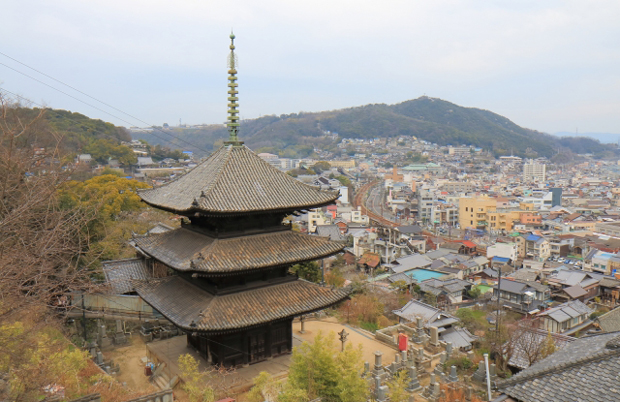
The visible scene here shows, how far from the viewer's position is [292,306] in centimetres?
1812

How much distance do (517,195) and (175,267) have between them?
139001mm

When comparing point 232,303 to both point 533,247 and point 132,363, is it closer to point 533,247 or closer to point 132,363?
point 132,363

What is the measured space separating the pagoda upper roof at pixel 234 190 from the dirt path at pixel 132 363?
7.96 metres

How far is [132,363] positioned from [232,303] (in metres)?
8.17

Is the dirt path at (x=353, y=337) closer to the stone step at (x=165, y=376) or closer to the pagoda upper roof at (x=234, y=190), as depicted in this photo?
the stone step at (x=165, y=376)

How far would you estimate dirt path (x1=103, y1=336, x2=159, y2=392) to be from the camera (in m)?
19.4

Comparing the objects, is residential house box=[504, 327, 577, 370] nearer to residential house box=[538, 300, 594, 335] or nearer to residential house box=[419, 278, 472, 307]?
residential house box=[538, 300, 594, 335]

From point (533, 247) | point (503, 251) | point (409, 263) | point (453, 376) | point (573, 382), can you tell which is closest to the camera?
point (573, 382)

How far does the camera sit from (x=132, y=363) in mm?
21672

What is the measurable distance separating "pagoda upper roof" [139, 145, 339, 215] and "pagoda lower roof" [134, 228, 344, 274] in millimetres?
1632

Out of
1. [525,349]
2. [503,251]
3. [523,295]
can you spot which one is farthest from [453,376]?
[503,251]

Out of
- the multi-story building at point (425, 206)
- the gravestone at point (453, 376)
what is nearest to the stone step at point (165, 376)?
the gravestone at point (453, 376)

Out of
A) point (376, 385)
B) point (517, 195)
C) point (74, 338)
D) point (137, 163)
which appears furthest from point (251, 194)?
point (517, 195)

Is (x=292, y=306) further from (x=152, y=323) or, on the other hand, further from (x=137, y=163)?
(x=137, y=163)
